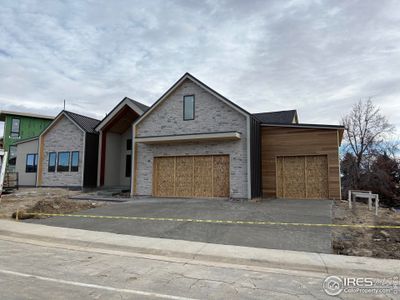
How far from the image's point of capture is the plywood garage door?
→ 16891mm

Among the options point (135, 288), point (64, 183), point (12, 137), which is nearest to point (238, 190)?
point (135, 288)

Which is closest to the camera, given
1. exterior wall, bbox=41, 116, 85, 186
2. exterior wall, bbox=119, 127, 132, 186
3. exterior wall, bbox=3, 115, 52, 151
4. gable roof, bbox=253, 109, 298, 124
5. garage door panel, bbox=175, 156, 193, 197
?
garage door panel, bbox=175, 156, 193, 197

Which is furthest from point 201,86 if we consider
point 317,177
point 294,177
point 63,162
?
point 63,162

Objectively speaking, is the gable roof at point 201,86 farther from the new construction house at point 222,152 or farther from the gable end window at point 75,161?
the gable end window at point 75,161

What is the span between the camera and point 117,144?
25.2 m

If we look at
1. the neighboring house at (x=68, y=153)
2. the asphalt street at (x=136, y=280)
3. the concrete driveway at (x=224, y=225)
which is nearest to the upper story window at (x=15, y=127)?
the neighboring house at (x=68, y=153)

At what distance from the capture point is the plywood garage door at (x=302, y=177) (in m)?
16.9

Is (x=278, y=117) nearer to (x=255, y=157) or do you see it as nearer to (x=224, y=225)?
(x=255, y=157)

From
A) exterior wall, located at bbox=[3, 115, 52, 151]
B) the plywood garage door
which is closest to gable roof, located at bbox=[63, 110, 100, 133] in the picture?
exterior wall, located at bbox=[3, 115, 52, 151]

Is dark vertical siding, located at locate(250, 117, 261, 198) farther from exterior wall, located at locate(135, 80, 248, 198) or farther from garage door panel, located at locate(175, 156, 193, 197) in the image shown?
garage door panel, located at locate(175, 156, 193, 197)

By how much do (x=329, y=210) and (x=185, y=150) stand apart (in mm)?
8785

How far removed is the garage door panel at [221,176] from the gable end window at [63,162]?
12743 mm

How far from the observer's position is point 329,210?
12.3m

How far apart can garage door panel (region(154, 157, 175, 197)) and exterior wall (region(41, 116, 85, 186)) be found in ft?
24.0
